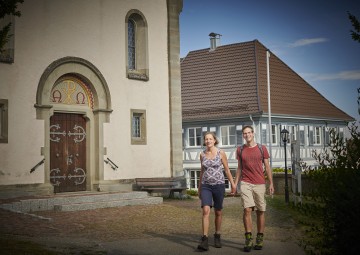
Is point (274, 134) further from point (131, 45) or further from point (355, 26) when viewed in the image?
point (355, 26)

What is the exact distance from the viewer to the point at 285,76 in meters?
39.0

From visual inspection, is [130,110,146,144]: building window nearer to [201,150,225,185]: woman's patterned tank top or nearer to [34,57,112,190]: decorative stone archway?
[34,57,112,190]: decorative stone archway

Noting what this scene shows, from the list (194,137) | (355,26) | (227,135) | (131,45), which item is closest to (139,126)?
(131,45)

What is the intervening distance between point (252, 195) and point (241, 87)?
28.5 meters

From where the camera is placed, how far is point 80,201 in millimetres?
15086

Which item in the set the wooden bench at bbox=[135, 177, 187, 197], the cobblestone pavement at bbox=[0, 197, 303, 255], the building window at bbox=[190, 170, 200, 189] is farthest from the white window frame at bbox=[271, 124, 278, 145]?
the cobblestone pavement at bbox=[0, 197, 303, 255]

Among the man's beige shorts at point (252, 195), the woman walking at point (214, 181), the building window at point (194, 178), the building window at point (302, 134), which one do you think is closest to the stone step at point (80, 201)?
the woman walking at point (214, 181)

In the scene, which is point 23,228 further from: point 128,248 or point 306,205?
point 306,205

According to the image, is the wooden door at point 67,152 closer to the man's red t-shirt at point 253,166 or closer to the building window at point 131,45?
the building window at point 131,45

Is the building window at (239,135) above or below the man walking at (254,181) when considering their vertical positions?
above

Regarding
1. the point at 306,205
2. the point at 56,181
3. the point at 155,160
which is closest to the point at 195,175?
the point at 155,160

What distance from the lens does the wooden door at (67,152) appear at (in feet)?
55.0

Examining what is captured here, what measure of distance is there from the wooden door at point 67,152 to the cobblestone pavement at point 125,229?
308cm

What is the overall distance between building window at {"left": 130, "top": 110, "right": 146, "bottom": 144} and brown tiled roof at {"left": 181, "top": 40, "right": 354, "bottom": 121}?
1687 centimetres
